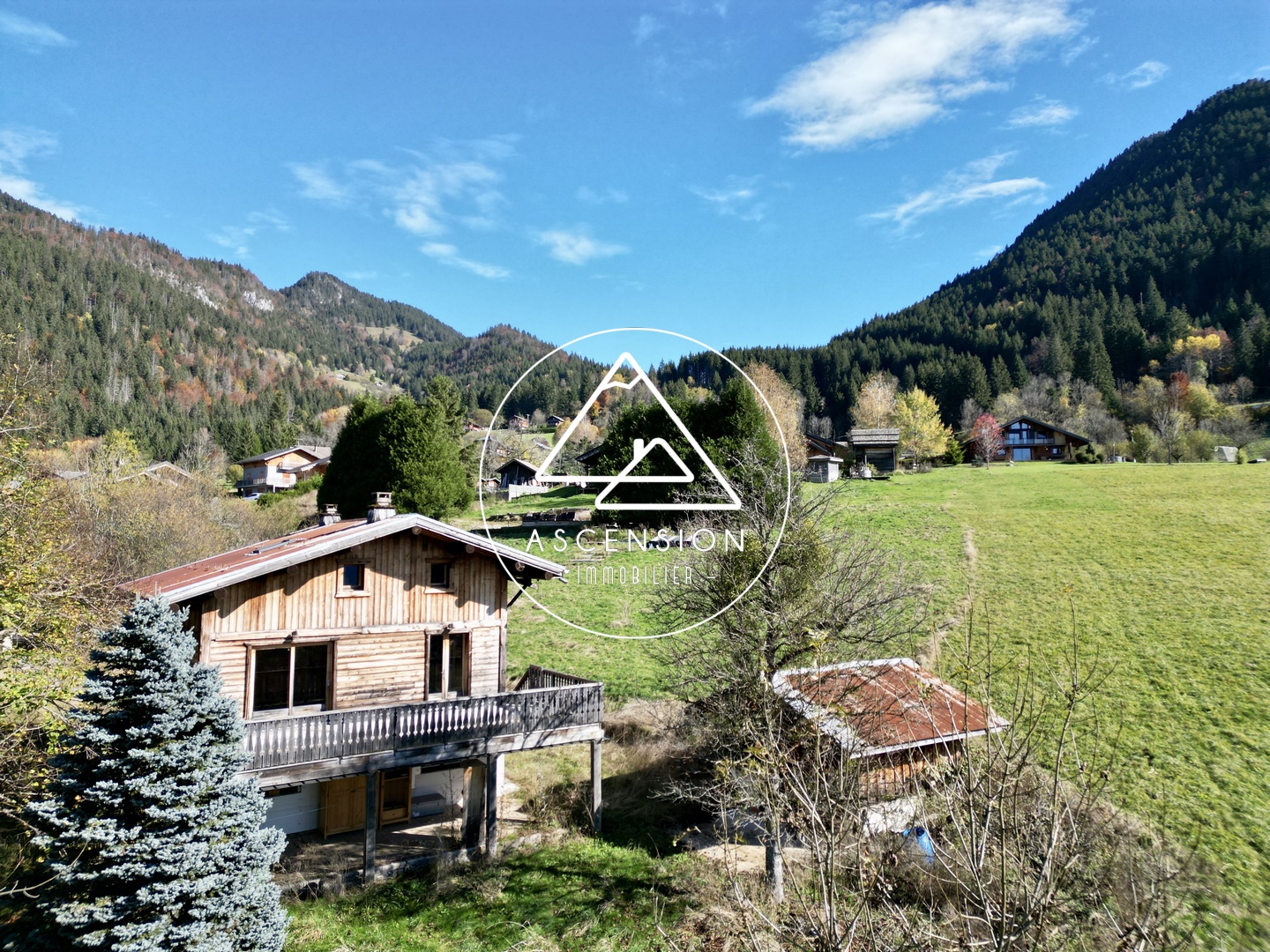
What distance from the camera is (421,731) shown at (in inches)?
578

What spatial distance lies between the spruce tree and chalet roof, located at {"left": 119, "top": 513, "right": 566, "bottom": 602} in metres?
2.96

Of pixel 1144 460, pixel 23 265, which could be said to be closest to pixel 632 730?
pixel 1144 460

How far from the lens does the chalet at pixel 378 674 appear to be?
14.1 metres

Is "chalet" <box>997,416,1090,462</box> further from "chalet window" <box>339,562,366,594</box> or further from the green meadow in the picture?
"chalet window" <box>339,562,366,594</box>

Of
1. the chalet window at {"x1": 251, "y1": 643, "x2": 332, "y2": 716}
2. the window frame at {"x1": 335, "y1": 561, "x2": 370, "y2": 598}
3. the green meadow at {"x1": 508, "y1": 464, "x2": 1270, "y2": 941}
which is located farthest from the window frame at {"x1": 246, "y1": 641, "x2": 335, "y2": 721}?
the green meadow at {"x1": 508, "y1": 464, "x2": 1270, "y2": 941}

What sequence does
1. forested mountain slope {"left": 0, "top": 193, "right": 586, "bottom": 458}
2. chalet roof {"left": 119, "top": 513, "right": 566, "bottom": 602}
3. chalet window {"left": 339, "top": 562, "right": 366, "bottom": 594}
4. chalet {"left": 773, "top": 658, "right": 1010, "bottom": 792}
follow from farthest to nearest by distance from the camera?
1. forested mountain slope {"left": 0, "top": 193, "right": 586, "bottom": 458}
2. chalet window {"left": 339, "top": 562, "right": 366, "bottom": 594}
3. chalet roof {"left": 119, "top": 513, "right": 566, "bottom": 602}
4. chalet {"left": 773, "top": 658, "right": 1010, "bottom": 792}

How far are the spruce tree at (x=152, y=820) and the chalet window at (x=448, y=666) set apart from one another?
6414mm

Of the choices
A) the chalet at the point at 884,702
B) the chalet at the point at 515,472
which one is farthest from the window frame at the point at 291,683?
the chalet at the point at 515,472

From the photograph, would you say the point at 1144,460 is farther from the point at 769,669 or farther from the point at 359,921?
the point at 359,921

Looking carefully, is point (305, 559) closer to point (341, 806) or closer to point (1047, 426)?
point (341, 806)

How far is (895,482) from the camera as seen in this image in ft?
181

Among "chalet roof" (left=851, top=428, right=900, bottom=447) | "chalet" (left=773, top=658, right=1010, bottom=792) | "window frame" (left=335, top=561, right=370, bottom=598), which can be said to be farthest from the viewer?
"chalet roof" (left=851, top=428, right=900, bottom=447)

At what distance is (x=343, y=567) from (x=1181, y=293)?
157 m

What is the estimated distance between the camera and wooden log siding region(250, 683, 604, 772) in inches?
527
